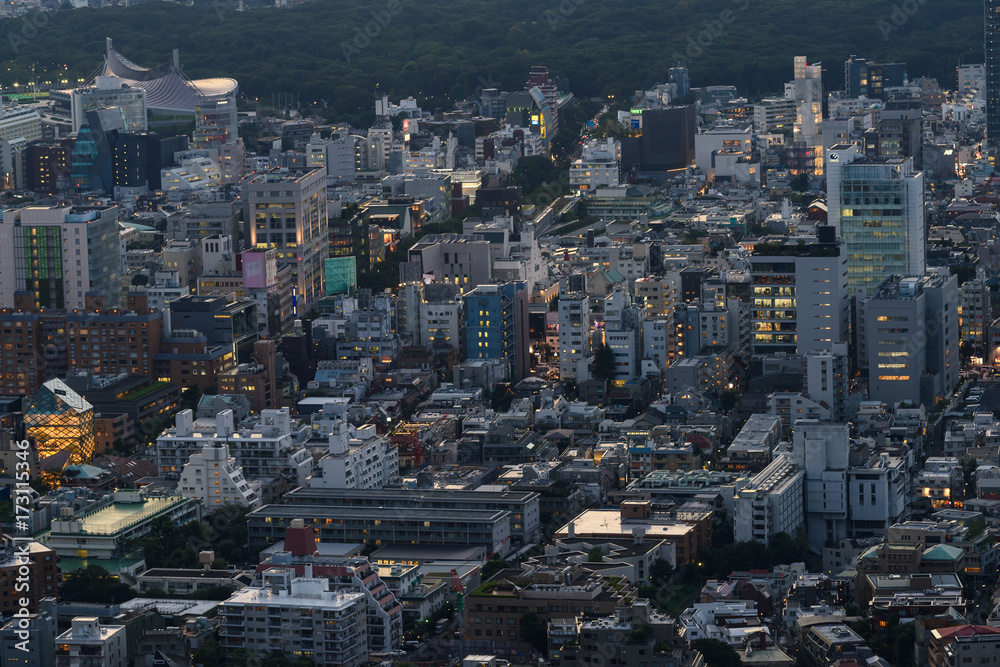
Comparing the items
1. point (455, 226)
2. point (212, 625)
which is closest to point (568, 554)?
point (212, 625)

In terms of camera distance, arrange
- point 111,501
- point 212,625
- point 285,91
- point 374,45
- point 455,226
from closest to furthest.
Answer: point 212,625, point 111,501, point 455,226, point 285,91, point 374,45

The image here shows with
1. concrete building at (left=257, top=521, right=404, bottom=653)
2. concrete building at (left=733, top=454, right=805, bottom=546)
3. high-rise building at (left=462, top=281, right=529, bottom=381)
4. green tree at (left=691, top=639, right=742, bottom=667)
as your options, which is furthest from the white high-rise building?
high-rise building at (left=462, top=281, right=529, bottom=381)

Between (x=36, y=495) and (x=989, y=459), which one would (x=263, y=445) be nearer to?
(x=36, y=495)

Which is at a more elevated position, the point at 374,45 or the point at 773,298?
the point at 374,45

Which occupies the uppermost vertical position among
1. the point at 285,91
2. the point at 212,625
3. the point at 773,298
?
the point at 285,91

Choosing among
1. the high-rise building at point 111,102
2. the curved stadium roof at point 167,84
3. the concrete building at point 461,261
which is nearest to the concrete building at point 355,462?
the concrete building at point 461,261

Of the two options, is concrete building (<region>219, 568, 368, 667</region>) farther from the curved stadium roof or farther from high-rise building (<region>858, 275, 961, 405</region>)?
the curved stadium roof
